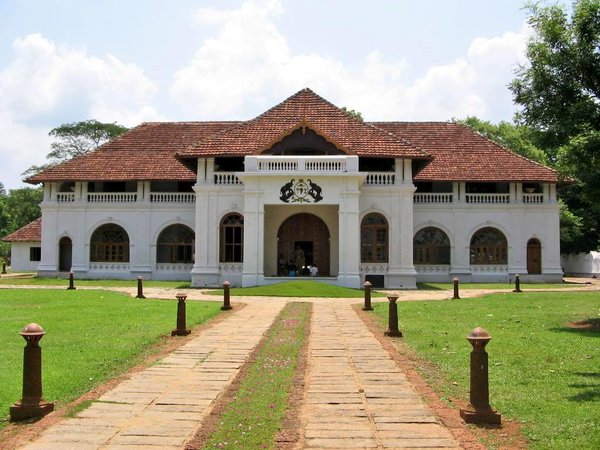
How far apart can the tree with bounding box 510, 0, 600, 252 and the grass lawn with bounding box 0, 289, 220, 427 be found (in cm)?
910

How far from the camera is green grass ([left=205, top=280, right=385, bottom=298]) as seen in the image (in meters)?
24.4

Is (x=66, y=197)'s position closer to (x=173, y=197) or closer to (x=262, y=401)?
(x=173, y=197)

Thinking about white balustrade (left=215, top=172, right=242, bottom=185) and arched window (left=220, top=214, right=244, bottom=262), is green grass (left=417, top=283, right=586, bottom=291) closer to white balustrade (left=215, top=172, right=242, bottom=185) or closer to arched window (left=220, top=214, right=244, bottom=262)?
arched window (left=220, top=214, right=244, bottom=262)

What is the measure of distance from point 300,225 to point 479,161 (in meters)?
10.7

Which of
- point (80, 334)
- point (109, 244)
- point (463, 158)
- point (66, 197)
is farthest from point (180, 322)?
point (463, 158)

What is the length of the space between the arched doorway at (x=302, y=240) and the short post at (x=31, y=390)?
2430 cm

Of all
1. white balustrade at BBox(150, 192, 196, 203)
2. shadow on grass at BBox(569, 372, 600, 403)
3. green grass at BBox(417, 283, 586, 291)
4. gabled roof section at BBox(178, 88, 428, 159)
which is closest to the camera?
shadow on grass at BBox(569, 372, 600, 403)

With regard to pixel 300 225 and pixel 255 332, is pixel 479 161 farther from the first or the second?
pixel 255 332

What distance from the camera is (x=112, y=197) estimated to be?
113 feet

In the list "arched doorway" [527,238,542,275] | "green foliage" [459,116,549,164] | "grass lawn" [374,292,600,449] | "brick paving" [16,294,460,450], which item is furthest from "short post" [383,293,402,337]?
"green foliage" [459,116,549,164]

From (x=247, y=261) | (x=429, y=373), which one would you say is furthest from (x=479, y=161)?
(x=429, y=373)

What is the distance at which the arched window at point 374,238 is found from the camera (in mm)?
30219

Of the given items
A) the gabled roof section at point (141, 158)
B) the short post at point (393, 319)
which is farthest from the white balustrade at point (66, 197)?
the short post at point (393, 319)

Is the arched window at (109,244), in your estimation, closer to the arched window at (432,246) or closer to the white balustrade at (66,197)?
the white balustrade at (66,197)
